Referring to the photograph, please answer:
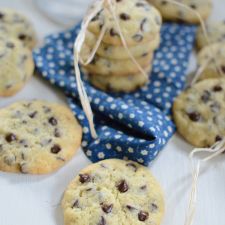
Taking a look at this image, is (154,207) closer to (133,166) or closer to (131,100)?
(133,166)

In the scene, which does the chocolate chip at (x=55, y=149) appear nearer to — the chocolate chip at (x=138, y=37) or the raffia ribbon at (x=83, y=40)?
the raffia ribbon at (x=83, y=40)

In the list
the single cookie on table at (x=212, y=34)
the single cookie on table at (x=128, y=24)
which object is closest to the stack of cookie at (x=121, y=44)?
the single cookie on table at (x=128, y=24)

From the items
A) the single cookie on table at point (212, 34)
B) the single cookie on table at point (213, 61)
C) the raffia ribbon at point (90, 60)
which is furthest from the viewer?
the single cookie on table at point (212, 34)

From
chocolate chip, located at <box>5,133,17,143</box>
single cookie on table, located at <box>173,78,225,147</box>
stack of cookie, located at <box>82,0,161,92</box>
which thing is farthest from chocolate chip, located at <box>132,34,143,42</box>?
chocolate chip, located at <box>5,133,17,143</box>

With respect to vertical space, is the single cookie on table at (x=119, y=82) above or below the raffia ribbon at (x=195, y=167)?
above

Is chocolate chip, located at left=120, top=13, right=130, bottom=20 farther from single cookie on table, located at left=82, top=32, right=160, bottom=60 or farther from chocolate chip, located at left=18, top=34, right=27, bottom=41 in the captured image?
chocolate chip, located at left=18, top=34, right=27, bottom=41

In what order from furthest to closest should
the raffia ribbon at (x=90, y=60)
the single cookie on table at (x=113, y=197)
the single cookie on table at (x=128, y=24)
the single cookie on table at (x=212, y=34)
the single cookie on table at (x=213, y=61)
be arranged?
1. the single cookie on table at (x=212, y=34)
2. the single cookie on table at (x=213, y=61)
3. the single cookie on table at (x=128, y=24)
4. the raffia ribbon at (x=90, y=60)
5. the single cookie on table at (x=113, y=197)
